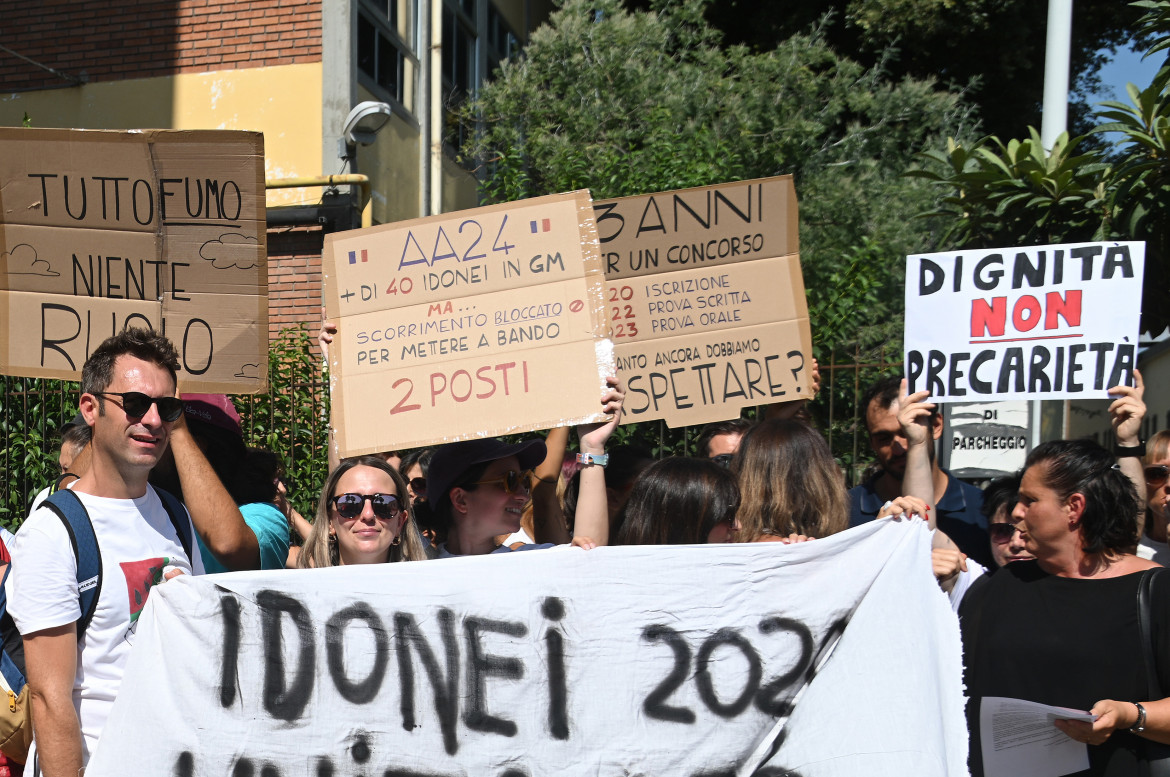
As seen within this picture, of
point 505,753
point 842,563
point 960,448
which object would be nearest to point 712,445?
point 842,563

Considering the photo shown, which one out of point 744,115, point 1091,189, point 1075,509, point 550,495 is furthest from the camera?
point 744,115

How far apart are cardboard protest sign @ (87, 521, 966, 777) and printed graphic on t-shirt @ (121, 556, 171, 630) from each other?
5cm

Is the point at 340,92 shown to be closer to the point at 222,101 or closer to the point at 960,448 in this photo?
the point at 222,101

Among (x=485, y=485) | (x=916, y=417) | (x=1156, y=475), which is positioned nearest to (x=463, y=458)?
(x=485, y=485)

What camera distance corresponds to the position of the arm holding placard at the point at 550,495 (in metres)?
3.94

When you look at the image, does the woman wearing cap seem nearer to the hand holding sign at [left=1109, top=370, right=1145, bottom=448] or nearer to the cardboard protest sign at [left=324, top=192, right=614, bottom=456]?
the cardboard protest sign at [left=324, top=192, right=614, bottom=456]

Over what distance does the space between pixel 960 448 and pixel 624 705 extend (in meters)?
4.37

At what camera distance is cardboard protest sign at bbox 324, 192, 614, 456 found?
334 cm

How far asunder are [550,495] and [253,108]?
7687mm

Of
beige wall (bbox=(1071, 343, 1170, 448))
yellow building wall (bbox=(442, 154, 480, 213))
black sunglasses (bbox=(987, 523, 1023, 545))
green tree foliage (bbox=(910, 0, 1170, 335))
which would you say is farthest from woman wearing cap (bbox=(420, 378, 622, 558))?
beige wall (bbox=(1071, 343, 1170, 448))

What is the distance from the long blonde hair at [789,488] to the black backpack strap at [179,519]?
1.50 meters

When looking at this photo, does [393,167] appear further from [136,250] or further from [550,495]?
[550,495]

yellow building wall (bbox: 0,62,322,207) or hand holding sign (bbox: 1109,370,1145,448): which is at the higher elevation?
yellow building wall (bbox: 0,62,322,207)

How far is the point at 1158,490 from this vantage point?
12.1ft
